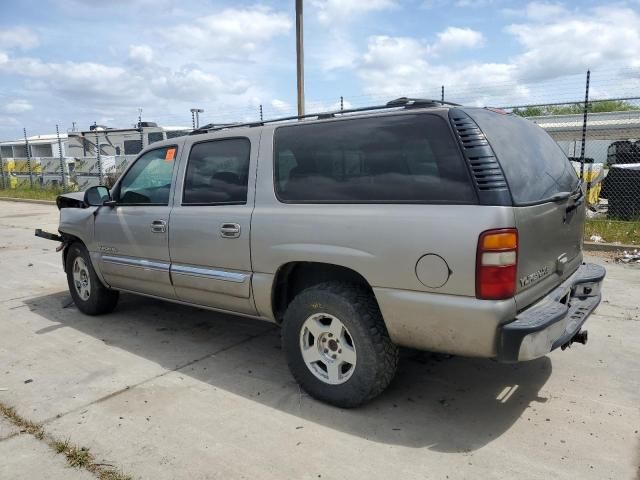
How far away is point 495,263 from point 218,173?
7.52 ft

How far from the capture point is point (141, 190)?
4.68m

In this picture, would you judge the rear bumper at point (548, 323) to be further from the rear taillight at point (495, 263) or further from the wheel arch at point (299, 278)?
the wheel arch at point (299, 278)

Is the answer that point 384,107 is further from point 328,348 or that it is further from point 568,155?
point 568,155

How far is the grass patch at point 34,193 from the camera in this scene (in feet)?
65.1

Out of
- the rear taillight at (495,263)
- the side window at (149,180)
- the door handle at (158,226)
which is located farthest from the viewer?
the side window at (149,180)

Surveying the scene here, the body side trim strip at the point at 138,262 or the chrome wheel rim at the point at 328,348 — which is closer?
the chrome wheel rim at the point at 328,348

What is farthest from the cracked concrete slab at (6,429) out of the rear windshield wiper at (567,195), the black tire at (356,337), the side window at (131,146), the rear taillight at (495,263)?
the side window at (131,146)

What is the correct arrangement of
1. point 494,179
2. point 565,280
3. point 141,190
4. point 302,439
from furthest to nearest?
point 141,190 < point 565,280 < point 302,439 < point 494,179

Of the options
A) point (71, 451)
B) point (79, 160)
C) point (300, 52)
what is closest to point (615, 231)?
point (300, 52)

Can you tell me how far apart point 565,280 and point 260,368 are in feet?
7.66

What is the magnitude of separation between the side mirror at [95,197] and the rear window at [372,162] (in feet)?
7.31

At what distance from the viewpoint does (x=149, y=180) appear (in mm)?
4652

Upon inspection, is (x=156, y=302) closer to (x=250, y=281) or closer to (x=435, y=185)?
(x=250, y=281)

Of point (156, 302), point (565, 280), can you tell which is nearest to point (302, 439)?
point (565, 280)
